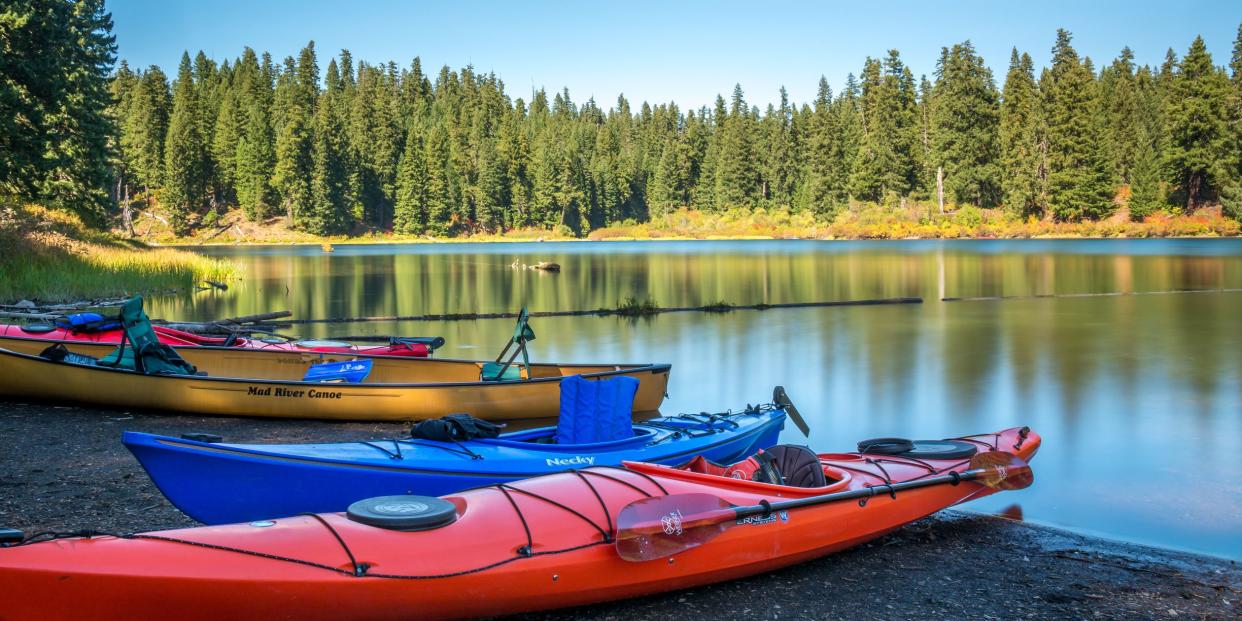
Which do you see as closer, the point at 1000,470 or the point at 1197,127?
the point at 1000,470

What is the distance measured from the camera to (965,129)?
244ft

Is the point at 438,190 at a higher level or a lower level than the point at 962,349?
higher

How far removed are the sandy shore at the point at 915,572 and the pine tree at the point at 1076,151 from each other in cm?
6511

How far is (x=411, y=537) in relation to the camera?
4809mm

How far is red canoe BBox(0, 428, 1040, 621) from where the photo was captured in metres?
4.15

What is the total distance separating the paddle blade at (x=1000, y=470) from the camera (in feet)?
23.0

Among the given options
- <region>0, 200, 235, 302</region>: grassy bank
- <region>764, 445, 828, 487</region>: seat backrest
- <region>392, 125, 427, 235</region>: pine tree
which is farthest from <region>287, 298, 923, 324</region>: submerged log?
<region>392, 125, 427, 235</region>: pine tree

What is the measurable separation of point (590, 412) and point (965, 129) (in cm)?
7463

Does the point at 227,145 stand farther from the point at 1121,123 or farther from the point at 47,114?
the point at 1121,123

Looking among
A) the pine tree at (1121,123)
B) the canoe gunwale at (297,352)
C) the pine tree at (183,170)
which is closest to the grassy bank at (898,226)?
the pine tree at (1121,123)

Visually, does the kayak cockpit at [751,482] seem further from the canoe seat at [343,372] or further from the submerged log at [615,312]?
the submerged log at [615,312]

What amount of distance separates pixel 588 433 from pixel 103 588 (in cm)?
389

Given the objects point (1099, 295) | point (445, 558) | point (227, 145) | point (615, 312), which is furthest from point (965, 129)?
point (445, 558)

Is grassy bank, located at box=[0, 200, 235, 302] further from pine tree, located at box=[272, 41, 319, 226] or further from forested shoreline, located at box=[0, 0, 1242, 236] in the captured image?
pine tree, located at box=[272, 41, 319, 226]
